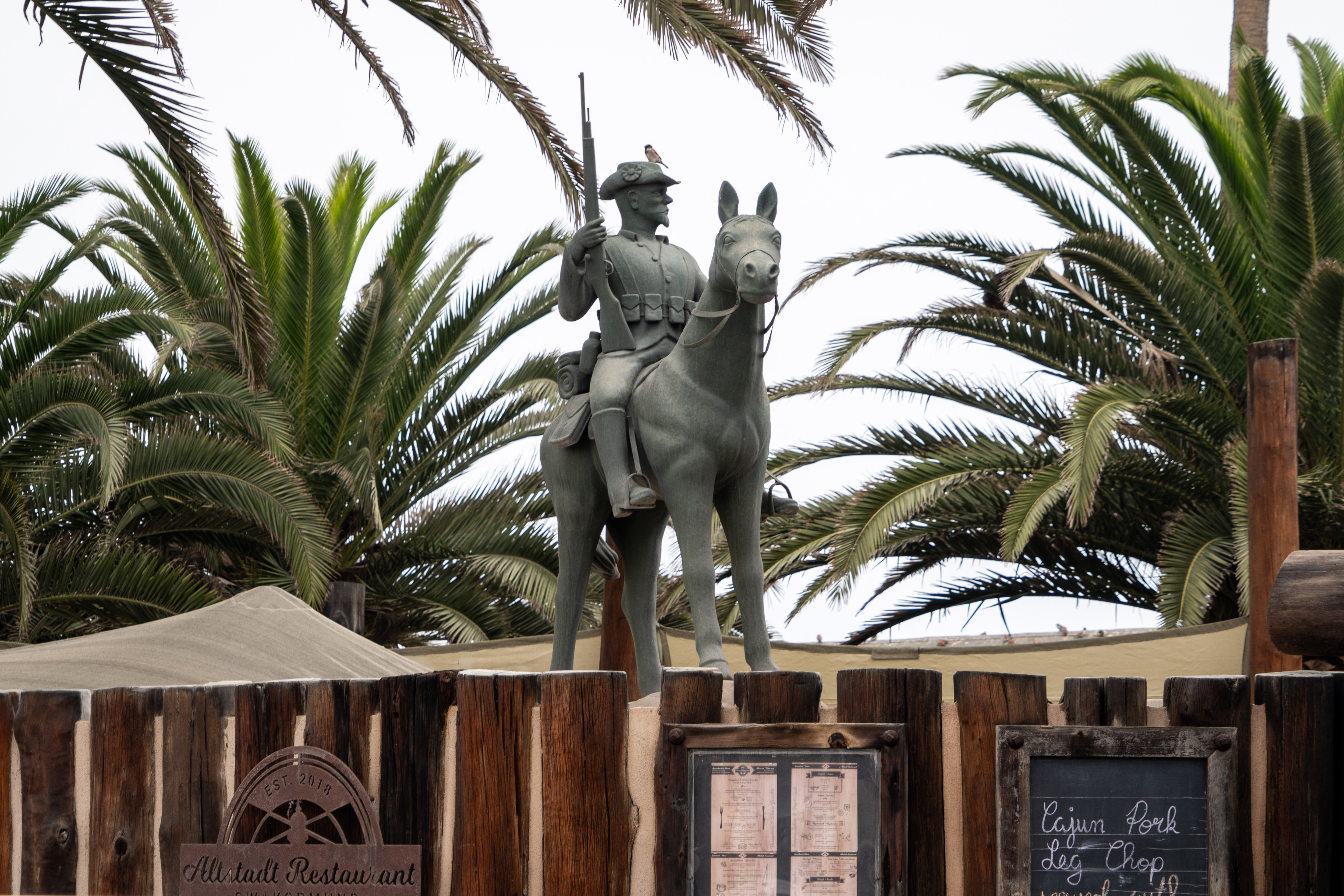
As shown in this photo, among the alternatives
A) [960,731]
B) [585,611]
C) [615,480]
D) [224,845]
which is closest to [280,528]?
[585,611]

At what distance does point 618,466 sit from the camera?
560 cm

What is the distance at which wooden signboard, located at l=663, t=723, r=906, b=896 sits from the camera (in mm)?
4180

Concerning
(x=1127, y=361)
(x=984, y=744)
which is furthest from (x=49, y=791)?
(x=1127, y=361)

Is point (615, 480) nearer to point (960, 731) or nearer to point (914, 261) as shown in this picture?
point (960, 731)

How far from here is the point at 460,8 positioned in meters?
8.15

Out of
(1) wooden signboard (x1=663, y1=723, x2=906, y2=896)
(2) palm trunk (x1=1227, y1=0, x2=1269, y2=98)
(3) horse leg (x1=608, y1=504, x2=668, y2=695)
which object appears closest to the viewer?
(1) wooden signboard (x1=663, y1=723, x2=906, y2=896)

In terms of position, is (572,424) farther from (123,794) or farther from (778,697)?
(123,794)

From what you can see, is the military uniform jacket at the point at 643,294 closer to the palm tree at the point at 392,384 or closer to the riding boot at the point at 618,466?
the riding boot at the point at 618,466

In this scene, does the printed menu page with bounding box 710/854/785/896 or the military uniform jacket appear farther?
the military uniform jacket

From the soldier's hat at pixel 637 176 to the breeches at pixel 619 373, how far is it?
2.15 ft

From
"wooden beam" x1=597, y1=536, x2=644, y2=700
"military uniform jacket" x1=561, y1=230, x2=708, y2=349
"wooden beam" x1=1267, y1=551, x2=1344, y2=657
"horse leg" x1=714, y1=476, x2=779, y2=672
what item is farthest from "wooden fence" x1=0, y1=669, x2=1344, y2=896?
"wooden beam" x1=597, y1=536, x2=644, y2=700

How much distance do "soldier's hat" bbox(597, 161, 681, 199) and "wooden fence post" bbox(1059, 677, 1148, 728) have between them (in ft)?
9.13

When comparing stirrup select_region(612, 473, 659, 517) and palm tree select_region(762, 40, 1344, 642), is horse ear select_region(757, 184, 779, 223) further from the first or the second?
palm tree select_region(762, 40, 1344, 642)

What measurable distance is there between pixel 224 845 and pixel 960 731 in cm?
217
